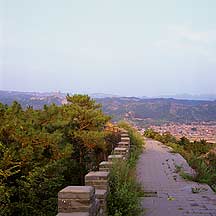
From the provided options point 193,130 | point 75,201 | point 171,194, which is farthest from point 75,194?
point 193,130

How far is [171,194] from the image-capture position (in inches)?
338

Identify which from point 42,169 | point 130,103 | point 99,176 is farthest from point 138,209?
point 130,103

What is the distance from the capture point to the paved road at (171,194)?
7.17 metres

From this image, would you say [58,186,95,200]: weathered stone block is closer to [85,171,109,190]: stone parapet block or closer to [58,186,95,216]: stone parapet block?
[58,186,95,216]: stone parapet block

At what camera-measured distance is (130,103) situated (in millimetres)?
43781

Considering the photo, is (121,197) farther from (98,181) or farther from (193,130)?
(193,130)

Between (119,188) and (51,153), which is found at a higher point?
(51,153)

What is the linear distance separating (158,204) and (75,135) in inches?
127

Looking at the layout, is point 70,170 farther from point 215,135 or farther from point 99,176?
point 215,135

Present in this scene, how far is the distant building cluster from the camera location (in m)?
28.9

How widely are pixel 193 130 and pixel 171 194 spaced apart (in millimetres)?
24626

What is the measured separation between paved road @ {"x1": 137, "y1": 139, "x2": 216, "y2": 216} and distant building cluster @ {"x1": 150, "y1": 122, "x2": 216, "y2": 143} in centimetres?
1572

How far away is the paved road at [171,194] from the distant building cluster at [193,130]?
1572 cm

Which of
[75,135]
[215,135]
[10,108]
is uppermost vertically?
[10,108]
